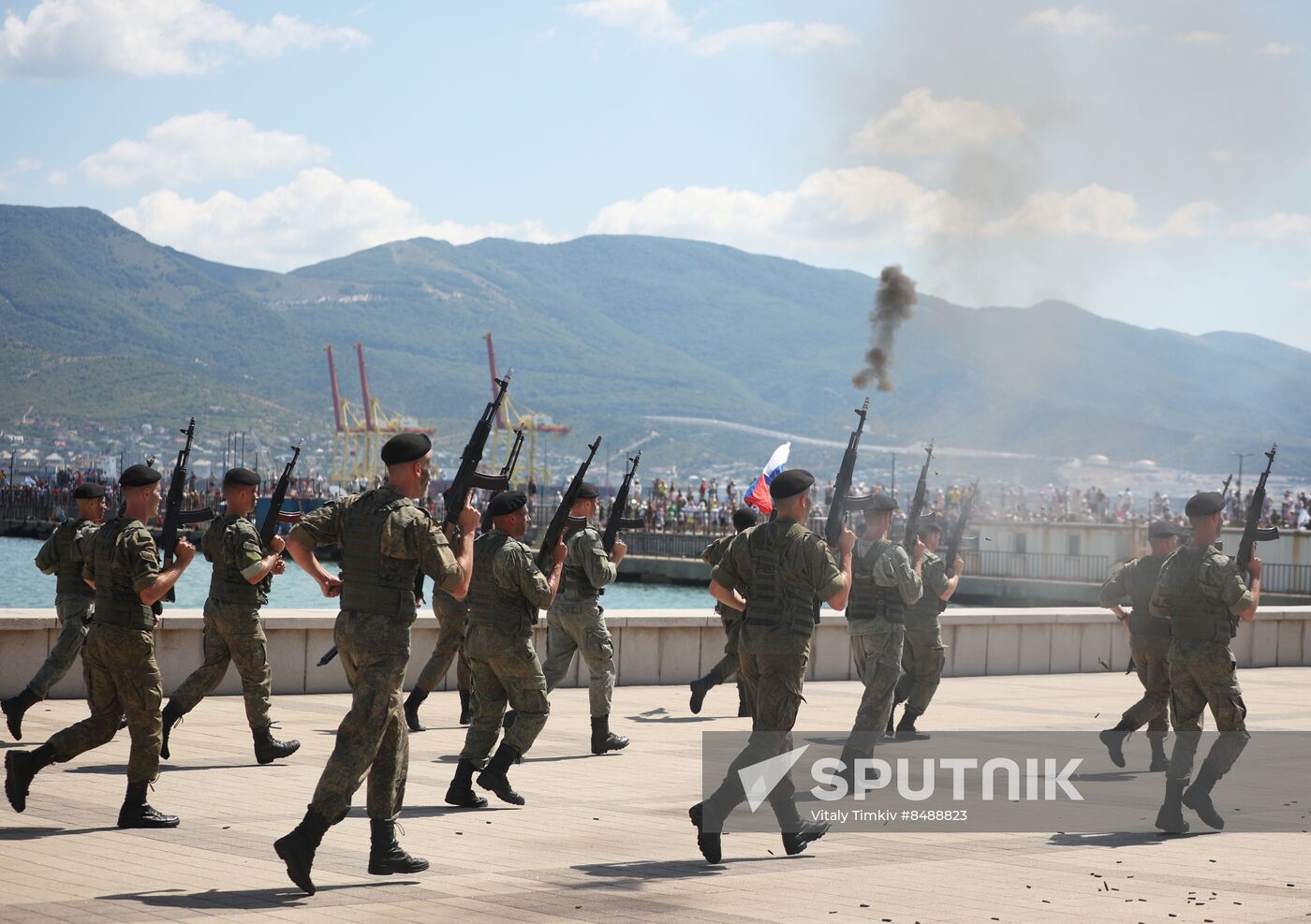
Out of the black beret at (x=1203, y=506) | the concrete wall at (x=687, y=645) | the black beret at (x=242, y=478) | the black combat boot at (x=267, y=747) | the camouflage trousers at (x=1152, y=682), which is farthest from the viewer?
the concrete wall at (x=687, y=645)

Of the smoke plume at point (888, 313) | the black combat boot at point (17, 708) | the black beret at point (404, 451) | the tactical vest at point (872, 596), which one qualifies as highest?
the smoke plume at point (888, 313)

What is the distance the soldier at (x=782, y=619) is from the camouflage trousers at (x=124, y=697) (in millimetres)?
2779

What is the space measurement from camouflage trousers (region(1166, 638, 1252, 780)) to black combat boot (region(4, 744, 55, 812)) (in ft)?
19.8

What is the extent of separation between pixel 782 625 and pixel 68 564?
19.3 ft

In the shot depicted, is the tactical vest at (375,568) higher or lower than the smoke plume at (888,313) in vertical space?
lower

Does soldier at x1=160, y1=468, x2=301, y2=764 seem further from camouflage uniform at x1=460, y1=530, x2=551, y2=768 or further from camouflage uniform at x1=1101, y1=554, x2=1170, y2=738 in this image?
camouflage uniform at x1=1101, y1=554, x2=1170, y2=738

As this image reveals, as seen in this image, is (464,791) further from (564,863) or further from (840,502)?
(840,502)

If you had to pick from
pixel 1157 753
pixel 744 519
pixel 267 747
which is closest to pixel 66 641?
pixel 267 747

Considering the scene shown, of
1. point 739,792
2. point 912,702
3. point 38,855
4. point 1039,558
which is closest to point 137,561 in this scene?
point 38,855

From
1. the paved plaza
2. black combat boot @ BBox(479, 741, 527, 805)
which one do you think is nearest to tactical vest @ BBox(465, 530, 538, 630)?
black combat boot @ BBox(479, 741, 527, 805)

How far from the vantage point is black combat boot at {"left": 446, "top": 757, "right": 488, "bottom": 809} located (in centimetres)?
1016

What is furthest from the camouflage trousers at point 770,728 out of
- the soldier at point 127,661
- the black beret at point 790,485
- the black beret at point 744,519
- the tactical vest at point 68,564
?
the black beret at point 744,519

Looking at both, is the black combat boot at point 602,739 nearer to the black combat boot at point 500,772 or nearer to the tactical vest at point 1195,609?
the black combat boot at point 500,772

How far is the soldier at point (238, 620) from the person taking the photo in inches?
446
